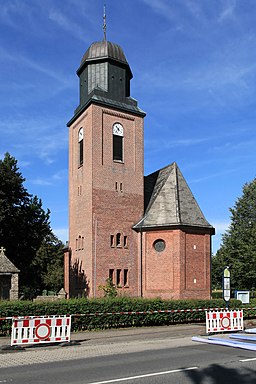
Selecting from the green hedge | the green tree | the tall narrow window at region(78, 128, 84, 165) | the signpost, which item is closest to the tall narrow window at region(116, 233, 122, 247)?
the tall narrow window at region(78, 128, 84, 165)

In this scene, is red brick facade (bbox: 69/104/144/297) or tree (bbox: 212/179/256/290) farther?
tree (bbox: 212/179/256/290)

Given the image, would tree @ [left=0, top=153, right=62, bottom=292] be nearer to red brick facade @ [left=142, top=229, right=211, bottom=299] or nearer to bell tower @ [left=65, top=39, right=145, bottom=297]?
bell tower @ [left=65, top=39, right=145, bottom=297]

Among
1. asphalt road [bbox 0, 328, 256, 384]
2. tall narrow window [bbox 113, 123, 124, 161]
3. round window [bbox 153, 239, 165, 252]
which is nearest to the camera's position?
asphalt road [bbox 0, 328, 256, 384]

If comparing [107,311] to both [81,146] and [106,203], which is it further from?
[81,146]

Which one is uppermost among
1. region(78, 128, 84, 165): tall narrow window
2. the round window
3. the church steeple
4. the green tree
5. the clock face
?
the church steeple

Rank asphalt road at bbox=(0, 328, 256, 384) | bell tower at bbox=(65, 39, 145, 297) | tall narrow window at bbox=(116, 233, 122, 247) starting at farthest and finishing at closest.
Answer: tall narrow window at bbox=(116, 233, 122, 247), bell tower at bbox=(65, 39, 145, 297), asphalt road at bbox=(0, 328, 256, 384)

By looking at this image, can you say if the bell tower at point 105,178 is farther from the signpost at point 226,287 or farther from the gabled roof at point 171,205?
the signpost at point 226,287

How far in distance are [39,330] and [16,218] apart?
21.6 metres

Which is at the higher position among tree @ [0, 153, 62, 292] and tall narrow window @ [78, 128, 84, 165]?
tall narrow window @ [78, 128, 84, 165]

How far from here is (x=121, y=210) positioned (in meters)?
33.3

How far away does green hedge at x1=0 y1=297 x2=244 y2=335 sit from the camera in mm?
18609

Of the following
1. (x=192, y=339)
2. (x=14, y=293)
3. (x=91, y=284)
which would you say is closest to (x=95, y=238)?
(x=91, y=284)

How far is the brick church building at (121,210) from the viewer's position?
3180cm

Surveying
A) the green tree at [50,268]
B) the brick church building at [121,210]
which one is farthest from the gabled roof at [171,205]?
the green tree at [50,268]
